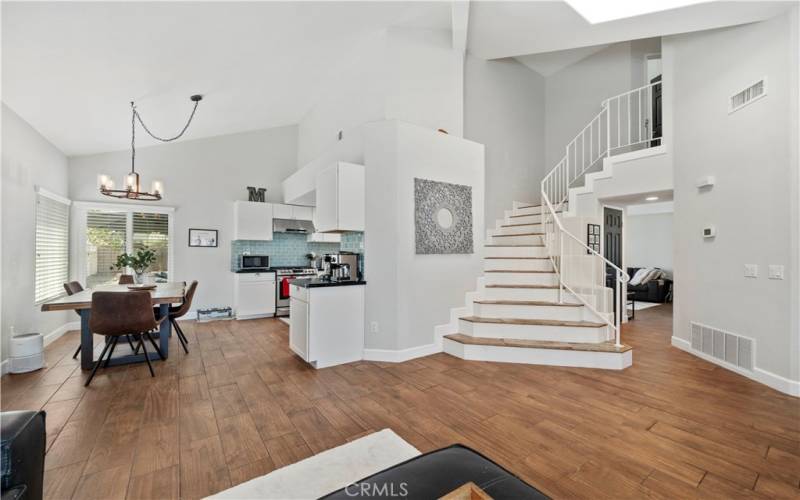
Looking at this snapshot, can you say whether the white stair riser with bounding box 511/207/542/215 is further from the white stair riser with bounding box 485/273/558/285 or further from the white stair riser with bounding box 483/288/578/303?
the white stair riser with bounding box 483/288/578/303

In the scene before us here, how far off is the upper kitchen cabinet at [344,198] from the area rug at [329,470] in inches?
91.0

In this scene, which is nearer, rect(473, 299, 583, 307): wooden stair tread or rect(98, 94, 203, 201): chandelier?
rect(98, 94, 203, 201): chandelier

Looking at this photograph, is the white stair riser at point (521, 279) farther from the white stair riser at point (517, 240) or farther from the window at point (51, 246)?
the window at point (51, 246)

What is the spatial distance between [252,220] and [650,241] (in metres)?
10.9

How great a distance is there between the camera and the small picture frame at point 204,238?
20.0 ft

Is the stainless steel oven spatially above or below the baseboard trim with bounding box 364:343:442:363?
above

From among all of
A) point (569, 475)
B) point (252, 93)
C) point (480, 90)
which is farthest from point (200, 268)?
point (569, 475)

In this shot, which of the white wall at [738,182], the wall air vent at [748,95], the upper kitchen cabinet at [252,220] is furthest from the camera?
the upper kitchen cabinet at [252,220]

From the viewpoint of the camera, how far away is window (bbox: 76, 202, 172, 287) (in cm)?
538

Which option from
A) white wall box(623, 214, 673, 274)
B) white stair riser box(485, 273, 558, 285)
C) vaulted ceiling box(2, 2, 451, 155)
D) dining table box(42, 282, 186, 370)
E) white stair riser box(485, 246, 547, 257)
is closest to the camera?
vaulted ceiling box(2, 2, 451, 155)

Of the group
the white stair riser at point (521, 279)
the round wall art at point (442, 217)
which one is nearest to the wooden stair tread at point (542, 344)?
the white stair riser at point (521, 279)

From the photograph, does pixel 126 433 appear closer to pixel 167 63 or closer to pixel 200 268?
pixel 167 63

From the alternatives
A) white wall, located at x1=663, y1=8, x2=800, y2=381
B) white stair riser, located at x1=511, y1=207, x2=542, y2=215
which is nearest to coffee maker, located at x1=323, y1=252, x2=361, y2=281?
white stair riser, located at x1=511, y1=207, x2=542, y2=215

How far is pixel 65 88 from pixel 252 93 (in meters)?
2.11
